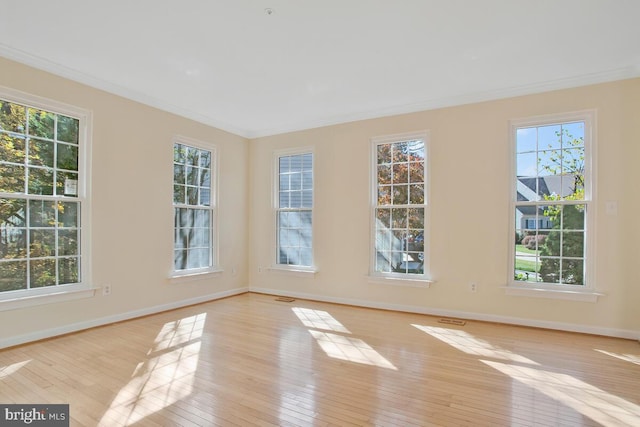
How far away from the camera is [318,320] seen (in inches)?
175

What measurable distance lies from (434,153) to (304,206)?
2188mm

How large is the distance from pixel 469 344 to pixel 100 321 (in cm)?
401

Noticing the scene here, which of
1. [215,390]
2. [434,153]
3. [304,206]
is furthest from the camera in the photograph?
[304,206]

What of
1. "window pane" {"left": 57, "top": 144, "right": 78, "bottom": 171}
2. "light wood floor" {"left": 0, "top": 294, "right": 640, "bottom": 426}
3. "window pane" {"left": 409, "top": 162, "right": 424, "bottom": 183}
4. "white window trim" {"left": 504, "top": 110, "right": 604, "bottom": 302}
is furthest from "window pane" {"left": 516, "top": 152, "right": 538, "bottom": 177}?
"window pane" {"left": 57, "top": 144, "right": 78, "bottom": 171}

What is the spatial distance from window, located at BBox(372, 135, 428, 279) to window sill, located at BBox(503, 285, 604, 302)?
1.09 meters

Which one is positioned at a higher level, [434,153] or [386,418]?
[434,153]

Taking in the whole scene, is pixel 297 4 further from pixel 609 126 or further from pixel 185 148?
pixel 609 126

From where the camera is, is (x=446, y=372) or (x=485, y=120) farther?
(x=485, y=120)

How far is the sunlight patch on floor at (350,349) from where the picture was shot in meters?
3.10

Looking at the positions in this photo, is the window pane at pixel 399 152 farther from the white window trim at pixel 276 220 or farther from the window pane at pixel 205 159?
the window pane at pixel 205 159

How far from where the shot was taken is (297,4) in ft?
8.78

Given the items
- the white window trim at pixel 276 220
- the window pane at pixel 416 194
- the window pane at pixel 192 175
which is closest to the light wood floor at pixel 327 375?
the white window trim at pixel 276 220

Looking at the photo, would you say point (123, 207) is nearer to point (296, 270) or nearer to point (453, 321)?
point (296, 270)

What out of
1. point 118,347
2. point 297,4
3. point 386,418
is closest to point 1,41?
point 297,4
